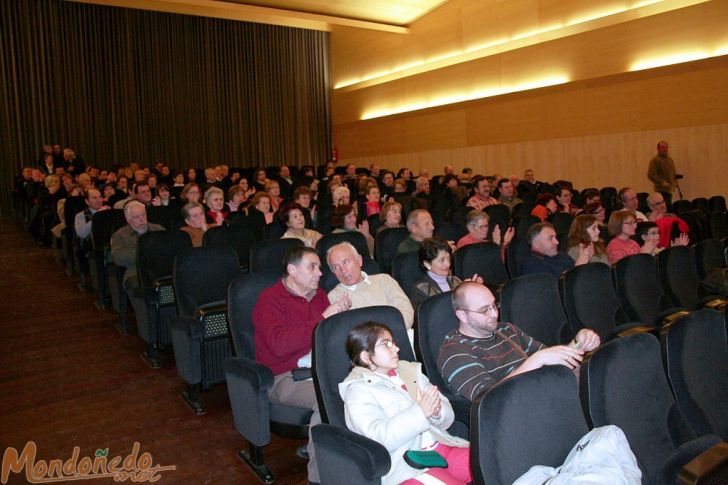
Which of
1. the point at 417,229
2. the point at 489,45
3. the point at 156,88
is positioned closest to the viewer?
the point at 417,229

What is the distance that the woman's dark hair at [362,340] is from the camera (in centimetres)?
227

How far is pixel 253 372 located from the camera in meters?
2.73

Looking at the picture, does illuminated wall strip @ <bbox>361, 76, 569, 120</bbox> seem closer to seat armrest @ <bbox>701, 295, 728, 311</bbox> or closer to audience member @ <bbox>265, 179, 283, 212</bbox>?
audience member @ <bbox>265, 179, 283, 212</bbox>

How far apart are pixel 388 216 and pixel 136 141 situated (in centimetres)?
Answer: 1148

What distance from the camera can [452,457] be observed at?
226 centimetres

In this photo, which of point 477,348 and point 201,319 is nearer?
point 477,348

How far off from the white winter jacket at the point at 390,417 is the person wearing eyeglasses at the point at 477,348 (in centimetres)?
16

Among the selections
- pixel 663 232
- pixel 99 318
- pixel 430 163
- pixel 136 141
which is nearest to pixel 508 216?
pixel 663 232

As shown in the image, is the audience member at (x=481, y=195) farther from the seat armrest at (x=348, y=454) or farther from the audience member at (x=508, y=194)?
the seat armrest at (x=348, y=454)

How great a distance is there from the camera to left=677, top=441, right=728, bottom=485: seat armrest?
1.79 meters

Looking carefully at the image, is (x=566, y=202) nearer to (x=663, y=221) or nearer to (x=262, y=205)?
(x=663, y=221)

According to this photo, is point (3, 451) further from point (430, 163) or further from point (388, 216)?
point (430, 163)

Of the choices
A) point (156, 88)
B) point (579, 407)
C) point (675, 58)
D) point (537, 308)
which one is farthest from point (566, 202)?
point (156, 88)

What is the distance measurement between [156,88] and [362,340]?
1489 centimetres
